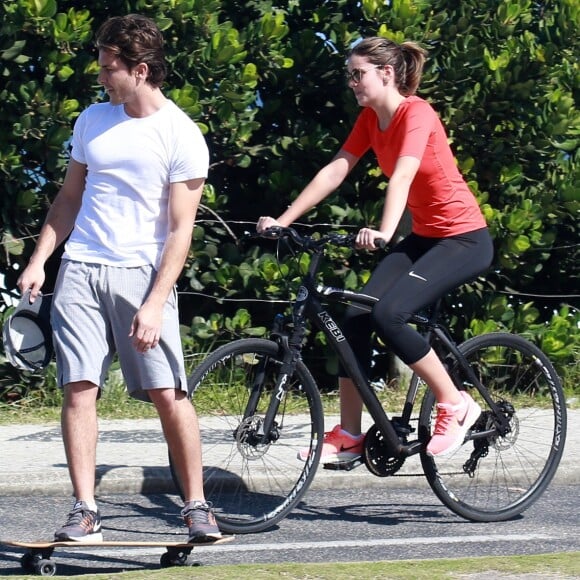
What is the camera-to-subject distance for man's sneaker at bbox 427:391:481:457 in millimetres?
5852

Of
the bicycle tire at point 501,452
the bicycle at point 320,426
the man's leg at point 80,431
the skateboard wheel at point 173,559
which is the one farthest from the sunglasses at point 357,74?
the skateboard wheel at point 173,559

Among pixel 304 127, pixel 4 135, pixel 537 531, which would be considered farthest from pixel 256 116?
pixel 537 531

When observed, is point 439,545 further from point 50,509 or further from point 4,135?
point 4,135

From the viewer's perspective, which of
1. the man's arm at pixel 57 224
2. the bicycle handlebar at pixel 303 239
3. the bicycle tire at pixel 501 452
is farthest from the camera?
the bicycle tire at pixel 501 452

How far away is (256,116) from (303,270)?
116 cm


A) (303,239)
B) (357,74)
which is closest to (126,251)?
(303,239)

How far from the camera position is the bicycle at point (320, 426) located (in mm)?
5672

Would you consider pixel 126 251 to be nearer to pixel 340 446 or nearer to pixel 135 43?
pixel 135 43

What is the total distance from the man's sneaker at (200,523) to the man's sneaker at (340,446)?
82 centimetres

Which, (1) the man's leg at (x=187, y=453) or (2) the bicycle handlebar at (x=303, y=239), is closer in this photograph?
(1) the man's leg at (x=187, y=453)

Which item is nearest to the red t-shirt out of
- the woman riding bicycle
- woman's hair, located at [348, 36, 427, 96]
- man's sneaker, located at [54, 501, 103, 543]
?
the woman riding bicycle

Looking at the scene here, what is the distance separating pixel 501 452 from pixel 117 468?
188cm

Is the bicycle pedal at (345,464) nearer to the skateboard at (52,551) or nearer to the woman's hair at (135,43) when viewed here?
the skateboard at (52,551)

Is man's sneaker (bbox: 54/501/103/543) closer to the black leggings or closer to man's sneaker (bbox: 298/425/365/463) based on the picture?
man's sneaker (bbox: 298/425/365/463)
